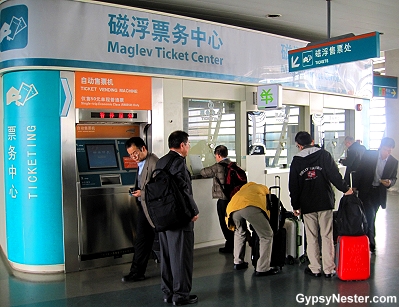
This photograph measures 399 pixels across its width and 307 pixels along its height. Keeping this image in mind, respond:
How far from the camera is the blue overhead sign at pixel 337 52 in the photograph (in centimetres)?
528

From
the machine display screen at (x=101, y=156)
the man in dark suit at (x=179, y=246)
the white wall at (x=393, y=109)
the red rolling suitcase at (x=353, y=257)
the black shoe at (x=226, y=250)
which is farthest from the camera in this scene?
the white wall at (x=393, y=109)

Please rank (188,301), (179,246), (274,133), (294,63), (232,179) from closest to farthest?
(179,246)
(188,301)
(232,179)
(294,63)
(274,133)

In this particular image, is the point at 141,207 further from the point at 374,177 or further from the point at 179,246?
the point at 374,177

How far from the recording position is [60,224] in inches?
202

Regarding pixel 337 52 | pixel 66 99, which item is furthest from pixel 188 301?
pixel 337 52

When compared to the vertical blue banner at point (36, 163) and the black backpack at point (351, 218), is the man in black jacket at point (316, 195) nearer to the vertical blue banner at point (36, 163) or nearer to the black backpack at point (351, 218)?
the black backpack at point (351, 218)

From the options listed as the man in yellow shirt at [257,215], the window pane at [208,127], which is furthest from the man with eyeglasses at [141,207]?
the window pane at [208,127]

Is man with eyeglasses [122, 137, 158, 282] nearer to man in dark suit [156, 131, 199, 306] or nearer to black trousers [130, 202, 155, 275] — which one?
black trousers [130, 202, 155, 275]

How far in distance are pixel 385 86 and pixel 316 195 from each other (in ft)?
28.0

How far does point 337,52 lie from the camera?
18.6 ft

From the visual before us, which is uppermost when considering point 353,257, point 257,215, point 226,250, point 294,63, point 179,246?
point 294,63

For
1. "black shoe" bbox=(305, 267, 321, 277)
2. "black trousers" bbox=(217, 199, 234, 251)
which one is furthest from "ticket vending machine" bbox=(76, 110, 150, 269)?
"black shoe" bbox=(305, 267, 321, 277)

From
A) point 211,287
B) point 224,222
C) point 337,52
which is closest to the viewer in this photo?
point 211,287
